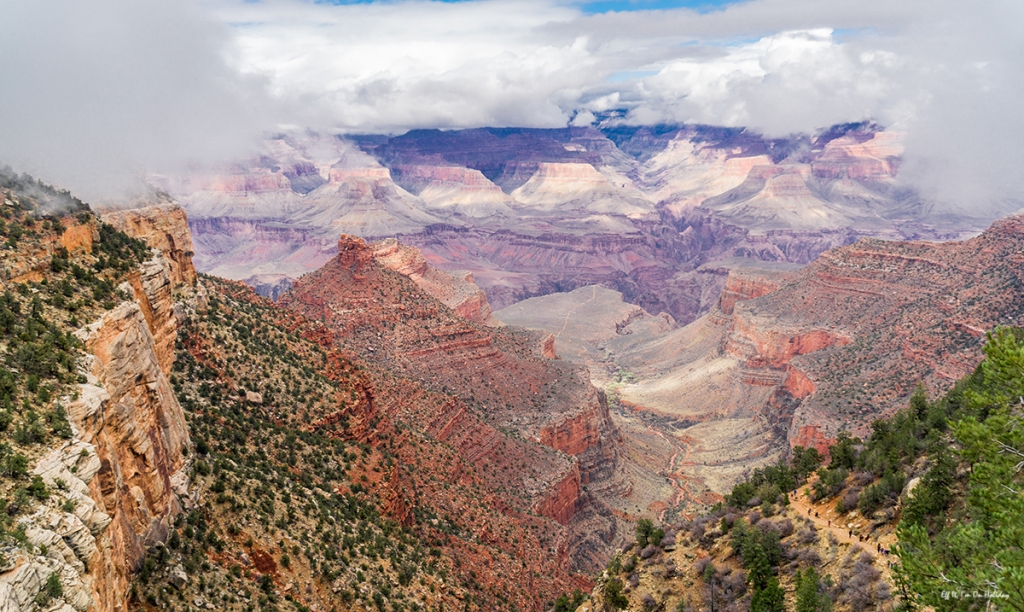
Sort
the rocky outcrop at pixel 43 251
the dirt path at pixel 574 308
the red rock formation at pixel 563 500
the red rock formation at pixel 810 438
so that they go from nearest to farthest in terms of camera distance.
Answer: the rocky outcrop at pixel 43 251
the red rock formation at pixel 563 500
the red rock formation at pixel 810 438
the dirt path at pixel 574 308

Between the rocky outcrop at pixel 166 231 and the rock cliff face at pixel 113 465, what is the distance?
8.91 m

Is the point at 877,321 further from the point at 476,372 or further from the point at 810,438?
the point at 476,372

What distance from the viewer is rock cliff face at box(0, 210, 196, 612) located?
37.2 ft

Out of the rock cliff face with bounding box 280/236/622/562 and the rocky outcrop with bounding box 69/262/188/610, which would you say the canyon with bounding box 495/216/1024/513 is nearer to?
the rock cliff face with bounding box 280/236/622/562

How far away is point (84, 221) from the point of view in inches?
922

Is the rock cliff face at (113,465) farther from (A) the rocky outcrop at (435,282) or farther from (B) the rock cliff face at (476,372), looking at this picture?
(A) the rocky outcrop at (435,282)

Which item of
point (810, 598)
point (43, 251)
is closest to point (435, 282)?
point (43, 251)

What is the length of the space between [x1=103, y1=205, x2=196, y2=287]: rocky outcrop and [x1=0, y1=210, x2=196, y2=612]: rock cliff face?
351 inches

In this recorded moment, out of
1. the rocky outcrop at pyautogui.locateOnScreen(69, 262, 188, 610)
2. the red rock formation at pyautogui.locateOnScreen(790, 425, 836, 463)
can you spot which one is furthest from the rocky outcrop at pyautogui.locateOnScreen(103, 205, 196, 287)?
the red rock formation at pyautogui.locateOnScreen(790, 425, 836, 463)

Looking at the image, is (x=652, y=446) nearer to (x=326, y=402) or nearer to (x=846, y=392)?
(x=846, y=392)

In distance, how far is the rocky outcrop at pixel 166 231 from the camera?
107 feet

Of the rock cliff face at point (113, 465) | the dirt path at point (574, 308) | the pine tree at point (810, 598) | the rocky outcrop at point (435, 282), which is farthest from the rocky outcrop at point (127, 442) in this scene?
the dirt path at point (574, 308)

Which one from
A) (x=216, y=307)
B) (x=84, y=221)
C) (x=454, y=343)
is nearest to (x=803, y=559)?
(x=84, y=221)

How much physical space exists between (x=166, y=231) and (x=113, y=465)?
24491 millimetres
